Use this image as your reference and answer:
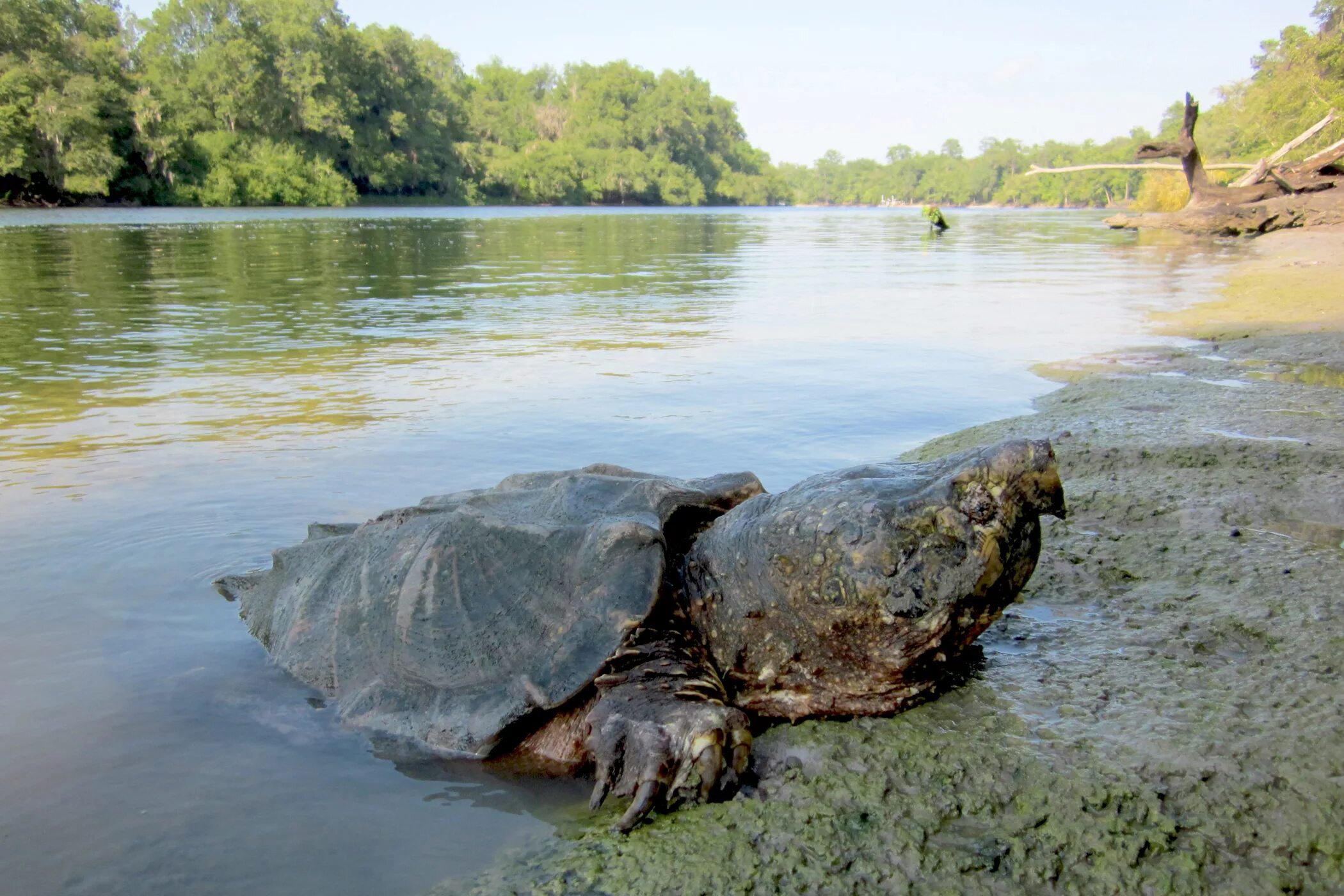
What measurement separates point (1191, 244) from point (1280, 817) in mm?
22323

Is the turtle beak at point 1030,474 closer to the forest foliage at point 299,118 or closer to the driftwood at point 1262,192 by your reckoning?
the driftwood at point 1262,192

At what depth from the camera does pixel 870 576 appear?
205 centimetres

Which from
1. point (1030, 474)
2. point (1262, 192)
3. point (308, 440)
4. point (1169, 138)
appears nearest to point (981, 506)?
point (1030, 474)

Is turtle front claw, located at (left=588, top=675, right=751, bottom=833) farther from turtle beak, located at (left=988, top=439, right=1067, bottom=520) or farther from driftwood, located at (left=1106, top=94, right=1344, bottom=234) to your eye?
driftwood, located at (left=1106, top=94, right=1344, bottom=234)

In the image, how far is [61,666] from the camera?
2.76 m

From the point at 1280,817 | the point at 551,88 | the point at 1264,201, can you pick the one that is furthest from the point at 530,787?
the point at 551,88

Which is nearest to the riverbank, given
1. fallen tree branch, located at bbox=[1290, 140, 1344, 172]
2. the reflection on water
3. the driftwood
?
the reflection on water

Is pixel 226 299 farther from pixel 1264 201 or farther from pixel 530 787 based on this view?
pixel 1264 201

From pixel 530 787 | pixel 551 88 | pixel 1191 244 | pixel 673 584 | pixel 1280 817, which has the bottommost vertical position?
pixel 530 787

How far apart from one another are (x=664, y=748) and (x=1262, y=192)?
22197mm

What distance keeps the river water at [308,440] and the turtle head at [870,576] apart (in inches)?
24.0

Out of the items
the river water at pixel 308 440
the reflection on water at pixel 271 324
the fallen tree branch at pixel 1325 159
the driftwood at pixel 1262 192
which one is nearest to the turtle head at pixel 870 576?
the river water at pixel 308 440

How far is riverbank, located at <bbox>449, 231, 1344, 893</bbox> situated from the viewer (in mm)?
1690

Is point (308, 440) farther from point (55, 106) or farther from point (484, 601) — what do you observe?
point (55, 106)
